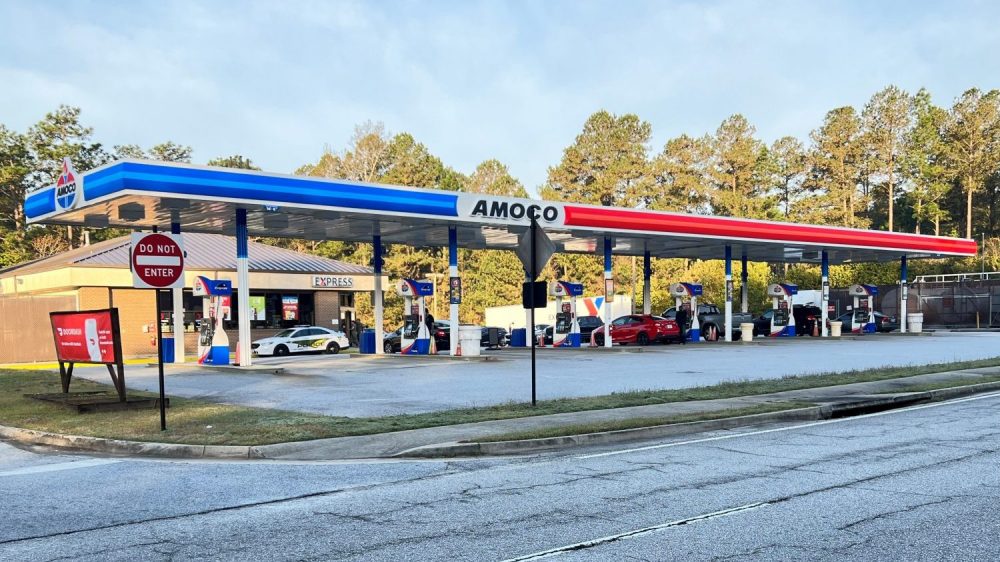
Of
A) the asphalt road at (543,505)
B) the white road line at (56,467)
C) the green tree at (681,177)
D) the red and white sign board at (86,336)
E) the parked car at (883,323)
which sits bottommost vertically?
the parked car at (883,323)

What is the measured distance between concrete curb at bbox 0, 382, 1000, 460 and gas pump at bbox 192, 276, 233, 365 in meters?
11.4

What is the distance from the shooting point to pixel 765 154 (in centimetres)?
8019

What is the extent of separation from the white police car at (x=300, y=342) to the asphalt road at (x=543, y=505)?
26.8 meters

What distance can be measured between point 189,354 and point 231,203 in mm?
18502

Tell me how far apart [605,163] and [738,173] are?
13.2 meters

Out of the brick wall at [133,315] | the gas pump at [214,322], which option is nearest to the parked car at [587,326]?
the gas pump at [214,322]

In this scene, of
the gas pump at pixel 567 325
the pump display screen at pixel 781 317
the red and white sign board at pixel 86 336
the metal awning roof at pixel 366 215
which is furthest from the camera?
the pump display screen at pixel 781 317

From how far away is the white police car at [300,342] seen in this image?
36.7m

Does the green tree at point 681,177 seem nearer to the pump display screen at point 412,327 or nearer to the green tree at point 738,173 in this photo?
the green tree at point 738,173

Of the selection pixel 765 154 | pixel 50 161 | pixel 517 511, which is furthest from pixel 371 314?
pixel 517 511

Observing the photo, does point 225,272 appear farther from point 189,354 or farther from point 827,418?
point 827,418

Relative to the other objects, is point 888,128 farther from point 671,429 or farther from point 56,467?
point 56,467

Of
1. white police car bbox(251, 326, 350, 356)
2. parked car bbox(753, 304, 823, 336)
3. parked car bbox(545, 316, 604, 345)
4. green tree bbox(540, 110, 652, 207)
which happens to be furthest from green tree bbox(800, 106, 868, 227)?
white police car bbox(251, 326, 350, 356)

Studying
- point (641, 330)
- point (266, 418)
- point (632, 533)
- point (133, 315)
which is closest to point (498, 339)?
point (641, 330)
